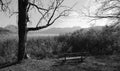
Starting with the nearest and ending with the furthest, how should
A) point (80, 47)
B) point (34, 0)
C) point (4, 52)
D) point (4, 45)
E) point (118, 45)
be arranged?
point (34, 0)
point (4, 52)
point (4, 45)
point (118, 45)
point (80, 47)

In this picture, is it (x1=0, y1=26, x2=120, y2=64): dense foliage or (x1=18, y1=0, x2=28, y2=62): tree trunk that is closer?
(x1=18, y1=0, x2=28, y2=62): tree trunk

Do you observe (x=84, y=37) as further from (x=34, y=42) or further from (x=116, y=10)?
(x=34, y=42)

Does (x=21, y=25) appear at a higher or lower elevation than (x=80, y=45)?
higher

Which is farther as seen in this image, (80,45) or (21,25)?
(80,45)

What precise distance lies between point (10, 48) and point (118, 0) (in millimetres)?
13041

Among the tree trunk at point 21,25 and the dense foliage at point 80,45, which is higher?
the tree trunk at point 21,25

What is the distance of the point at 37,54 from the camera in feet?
39.8

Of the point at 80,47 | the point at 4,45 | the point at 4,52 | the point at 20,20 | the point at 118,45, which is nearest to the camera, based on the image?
the point at 20,20

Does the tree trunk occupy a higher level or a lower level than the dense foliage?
higher

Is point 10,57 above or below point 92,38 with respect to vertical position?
below

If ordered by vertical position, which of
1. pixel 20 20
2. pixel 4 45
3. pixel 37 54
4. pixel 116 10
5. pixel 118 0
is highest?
pixel 118 0

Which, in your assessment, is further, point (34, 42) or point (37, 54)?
point (34, 42)

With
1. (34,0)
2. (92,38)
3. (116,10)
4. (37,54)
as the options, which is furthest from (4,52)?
(116,10)

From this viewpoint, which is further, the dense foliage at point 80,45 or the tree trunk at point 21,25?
the dense foliage at point 80,45
